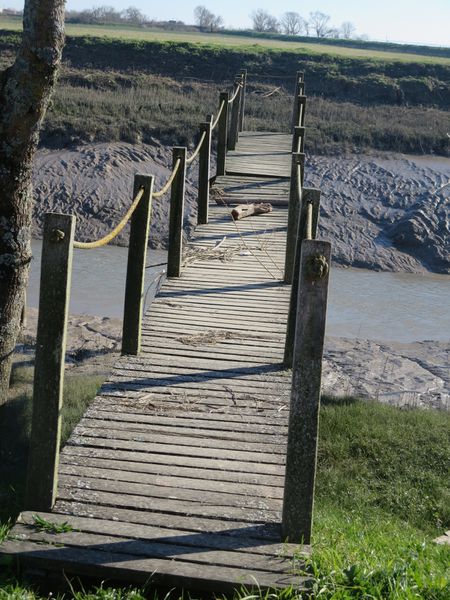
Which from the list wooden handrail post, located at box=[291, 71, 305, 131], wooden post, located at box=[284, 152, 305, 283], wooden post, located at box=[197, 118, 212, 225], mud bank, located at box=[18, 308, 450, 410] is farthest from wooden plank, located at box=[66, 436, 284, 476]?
wooden handrail post, located at box=[291, 71, 305, 131]

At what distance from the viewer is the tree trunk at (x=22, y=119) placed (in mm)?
7539

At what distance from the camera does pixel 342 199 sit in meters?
26.0

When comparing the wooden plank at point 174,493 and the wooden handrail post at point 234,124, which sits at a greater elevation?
the wooden handrail post at point 234,124

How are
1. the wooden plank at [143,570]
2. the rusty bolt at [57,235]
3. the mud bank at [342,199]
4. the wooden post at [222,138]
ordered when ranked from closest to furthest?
1. the wooden plank at [143,570]
2. the rusty bolt at [57,235]
3. the wooden post at [222,138]
4. the mud bank at [342,199]

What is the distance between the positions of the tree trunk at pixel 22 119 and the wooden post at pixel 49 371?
3311 millimetres

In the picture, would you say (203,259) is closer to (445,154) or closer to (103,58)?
(445,154)

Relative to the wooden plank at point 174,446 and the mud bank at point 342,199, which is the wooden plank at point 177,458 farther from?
the mud bank at point 342,199

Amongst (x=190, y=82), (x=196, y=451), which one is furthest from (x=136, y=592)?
(x=190, y=82)

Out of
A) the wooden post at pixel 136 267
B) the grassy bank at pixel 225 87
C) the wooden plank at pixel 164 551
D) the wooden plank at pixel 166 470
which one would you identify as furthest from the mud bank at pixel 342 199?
the wooden plank at pixel 164 551

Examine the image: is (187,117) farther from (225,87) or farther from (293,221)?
(293,221)

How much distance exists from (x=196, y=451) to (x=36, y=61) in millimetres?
3742

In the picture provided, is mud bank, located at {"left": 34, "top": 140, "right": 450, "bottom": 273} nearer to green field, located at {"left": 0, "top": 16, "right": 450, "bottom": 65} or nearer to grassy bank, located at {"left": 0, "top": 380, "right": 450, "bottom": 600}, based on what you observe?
grassy bank, located at {"left": 0, "top": 380, "right": 450, "bottom": 600}

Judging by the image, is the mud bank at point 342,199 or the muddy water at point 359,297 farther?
the mud bank at point 342,199

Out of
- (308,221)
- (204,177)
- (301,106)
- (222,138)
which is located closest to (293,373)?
(308,221)
